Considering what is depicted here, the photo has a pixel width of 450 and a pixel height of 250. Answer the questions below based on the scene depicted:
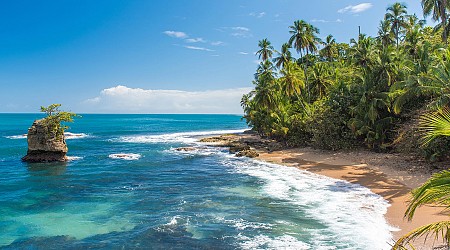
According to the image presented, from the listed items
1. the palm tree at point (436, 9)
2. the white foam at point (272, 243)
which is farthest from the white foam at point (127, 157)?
the palm tree at point (436, 9)

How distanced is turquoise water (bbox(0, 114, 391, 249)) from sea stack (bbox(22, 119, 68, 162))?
5.22 meters

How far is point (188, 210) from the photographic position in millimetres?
19266

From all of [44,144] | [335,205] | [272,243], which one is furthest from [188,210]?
[44,144]

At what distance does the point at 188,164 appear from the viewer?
1463 inches

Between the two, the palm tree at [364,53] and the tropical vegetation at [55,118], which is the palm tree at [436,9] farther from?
the tropical vegetation at [55,118]

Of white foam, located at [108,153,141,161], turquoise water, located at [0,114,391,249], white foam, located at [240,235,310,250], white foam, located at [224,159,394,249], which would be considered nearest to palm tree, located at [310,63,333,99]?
turquoise water, located at [0,114,391,249]

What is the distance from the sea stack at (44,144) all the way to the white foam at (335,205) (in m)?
23.5

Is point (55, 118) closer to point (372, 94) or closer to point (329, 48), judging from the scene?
point (372, 94)

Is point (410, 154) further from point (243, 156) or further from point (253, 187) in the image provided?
point (243, 156)

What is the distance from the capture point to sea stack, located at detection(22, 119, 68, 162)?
37.1 meters

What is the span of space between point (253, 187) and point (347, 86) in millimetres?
19832

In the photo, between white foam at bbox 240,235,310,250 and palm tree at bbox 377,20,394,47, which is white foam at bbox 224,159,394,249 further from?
palm tree at bbox 377,20,394,47

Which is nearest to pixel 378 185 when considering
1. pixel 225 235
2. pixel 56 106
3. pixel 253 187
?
pixel 253 187

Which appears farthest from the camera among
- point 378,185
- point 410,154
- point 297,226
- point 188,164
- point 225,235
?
point 188,164
